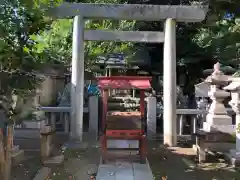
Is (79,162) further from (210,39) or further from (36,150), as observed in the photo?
(210,39)

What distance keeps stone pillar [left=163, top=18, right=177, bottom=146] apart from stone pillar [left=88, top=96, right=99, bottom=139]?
220 cm

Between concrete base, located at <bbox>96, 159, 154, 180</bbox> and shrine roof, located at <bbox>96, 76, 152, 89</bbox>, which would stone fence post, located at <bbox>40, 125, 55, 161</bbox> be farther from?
shrine roof, located at <bbox>96, 76, 152, 89</bbox>

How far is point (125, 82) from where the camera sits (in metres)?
6.49

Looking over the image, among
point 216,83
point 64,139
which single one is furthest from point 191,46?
point 64,139

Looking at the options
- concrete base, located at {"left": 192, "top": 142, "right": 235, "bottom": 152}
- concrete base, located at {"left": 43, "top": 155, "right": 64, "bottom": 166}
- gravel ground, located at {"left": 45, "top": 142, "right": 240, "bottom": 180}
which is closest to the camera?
gravel ground, located at {"left": 45, "top": 142, "right": 240, "bottom": 180}

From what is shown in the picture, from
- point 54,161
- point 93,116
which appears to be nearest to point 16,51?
point 54,161

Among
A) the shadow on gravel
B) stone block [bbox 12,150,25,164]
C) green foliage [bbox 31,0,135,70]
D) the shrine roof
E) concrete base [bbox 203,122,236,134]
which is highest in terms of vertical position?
green foliage [bbox 31,0,135,70]

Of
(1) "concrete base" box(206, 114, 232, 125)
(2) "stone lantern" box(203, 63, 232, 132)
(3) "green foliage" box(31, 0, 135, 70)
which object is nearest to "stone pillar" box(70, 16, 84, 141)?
(3) "green foliage" box(31, 0, 135, 70)

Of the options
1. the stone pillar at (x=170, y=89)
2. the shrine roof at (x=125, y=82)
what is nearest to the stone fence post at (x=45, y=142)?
the shrine roof at (x=125, y=82)

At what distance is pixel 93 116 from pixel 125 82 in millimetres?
3518

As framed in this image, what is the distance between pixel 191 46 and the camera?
1474 centimetres

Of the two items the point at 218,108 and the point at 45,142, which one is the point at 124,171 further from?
the point at 218,108

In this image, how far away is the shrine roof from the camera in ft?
21.0

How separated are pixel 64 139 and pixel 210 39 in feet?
25.3
